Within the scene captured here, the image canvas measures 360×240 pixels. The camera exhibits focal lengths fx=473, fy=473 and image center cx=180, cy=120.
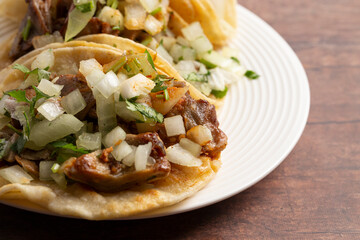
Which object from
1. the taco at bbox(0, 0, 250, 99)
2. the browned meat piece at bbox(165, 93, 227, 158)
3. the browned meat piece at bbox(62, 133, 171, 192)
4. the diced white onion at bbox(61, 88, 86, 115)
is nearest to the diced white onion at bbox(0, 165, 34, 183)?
the browned meat piece at bbox(62, 133, 171, 192)

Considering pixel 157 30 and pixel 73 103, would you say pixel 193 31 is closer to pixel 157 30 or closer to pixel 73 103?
pixel 157 30

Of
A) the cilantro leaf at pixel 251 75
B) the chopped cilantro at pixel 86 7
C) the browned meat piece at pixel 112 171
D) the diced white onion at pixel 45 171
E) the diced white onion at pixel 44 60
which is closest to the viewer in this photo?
the browned meat piece at pixel 112 171

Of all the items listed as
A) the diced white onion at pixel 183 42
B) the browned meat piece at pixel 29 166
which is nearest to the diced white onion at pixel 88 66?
the browned meat piece at pixel 29 166

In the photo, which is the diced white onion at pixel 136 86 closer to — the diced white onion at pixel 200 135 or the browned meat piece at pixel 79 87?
the browned meat piece at pixel 79 87

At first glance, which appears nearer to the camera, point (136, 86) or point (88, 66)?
point (136, 86)

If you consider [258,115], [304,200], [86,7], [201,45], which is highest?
[86,7]

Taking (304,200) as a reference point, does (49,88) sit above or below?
above

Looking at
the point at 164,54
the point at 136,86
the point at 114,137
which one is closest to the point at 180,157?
the point at 114,137
